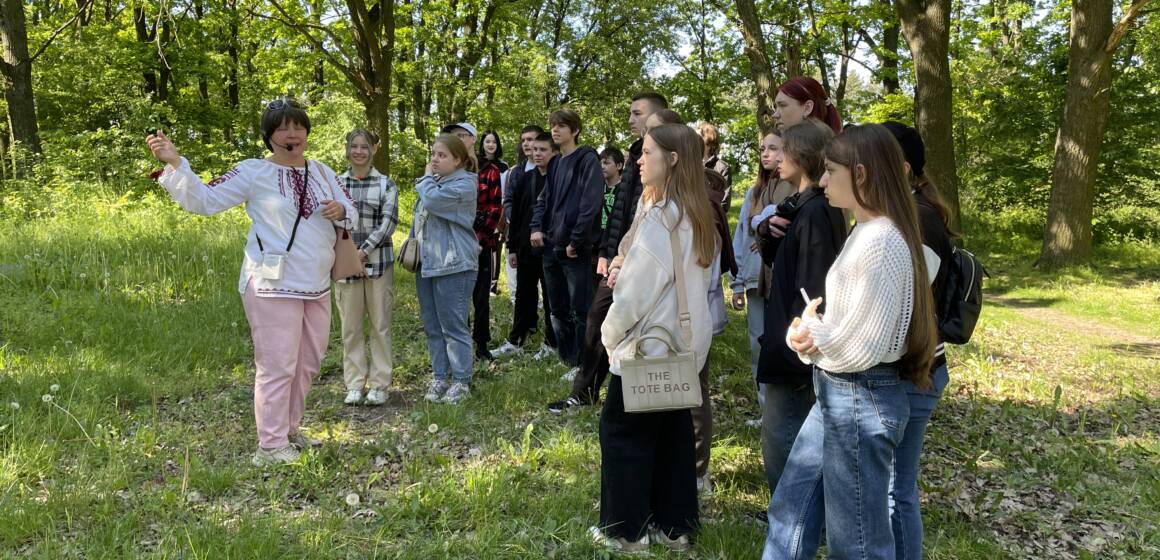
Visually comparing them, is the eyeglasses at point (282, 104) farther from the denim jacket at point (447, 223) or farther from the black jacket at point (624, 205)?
the black jacket at point (624, 205)

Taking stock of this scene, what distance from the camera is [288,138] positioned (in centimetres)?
425

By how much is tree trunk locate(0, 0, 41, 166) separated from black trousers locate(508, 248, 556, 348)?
371 inches

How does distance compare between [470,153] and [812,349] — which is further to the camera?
[470,153]

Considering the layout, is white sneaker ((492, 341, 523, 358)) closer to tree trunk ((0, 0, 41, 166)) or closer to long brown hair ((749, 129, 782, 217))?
long brown hair ((749, 129, 782, 217))

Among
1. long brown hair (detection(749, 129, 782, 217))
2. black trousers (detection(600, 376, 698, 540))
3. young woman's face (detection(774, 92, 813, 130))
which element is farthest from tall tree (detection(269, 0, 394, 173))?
black trousers (detection(600, 376, 698, 540))

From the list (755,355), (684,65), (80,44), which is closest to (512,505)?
(755,355)

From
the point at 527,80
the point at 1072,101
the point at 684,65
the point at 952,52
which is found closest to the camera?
the point at 1072,101

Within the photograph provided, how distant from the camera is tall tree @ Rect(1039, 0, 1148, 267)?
11.8 m

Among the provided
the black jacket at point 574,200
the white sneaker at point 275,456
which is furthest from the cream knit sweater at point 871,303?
the black jacket at point 574,200

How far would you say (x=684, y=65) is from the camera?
2583cm

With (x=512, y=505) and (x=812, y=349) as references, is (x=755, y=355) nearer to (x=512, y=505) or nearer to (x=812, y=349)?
(x=512, y=505)

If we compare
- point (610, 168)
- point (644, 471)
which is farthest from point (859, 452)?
point (610, 168)

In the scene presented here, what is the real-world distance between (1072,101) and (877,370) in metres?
12.3

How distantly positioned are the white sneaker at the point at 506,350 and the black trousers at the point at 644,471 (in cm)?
349
